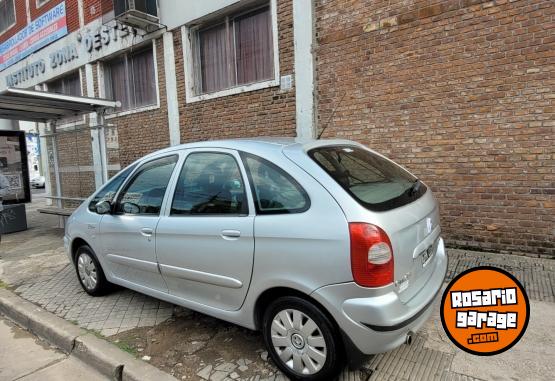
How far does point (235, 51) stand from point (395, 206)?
5.98 m

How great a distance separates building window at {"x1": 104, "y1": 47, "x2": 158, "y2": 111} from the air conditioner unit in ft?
2.55

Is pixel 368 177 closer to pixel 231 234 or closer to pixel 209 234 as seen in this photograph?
pixel 231 234

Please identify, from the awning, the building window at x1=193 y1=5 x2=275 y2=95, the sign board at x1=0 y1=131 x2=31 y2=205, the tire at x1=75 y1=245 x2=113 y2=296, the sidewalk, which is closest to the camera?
the sidewalk

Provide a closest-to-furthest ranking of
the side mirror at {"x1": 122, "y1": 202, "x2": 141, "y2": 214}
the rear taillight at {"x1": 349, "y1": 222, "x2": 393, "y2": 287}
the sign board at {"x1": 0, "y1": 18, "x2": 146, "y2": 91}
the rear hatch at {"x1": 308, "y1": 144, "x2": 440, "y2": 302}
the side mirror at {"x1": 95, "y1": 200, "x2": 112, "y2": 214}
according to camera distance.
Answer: the rear taillight at {"x1": 349, "y1": 222, "x2": 393, "y2": 287} < the rear hatch at {"x1": 308, "y1": 144, "x2": 440, "y2": 302} < the side mirror at {"x1": 122, "y1": 202, "x2": 141, "y2": 214} < the side mirror at {"x1": 95, "y1": 200, "x2": 112, "y2": 214} < the sign board at {"x1": 0, "y1": 18, "x2": 146, "y2": 91}

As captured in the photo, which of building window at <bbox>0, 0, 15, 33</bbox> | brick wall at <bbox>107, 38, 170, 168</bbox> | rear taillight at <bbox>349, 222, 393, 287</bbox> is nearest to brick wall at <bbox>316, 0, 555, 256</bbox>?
rear taillight at <bbox>349, 222, 393, 287</bbox>

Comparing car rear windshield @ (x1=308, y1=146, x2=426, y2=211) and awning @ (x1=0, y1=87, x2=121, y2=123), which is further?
awning @ (x1=0, y1=87, x2=121, y2=123)

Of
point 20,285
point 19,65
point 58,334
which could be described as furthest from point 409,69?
point 19,65

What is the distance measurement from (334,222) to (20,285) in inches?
174

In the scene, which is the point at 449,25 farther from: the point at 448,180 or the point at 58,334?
the point at 58,334

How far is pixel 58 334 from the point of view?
337cm

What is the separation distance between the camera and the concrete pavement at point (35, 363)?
2.91 m

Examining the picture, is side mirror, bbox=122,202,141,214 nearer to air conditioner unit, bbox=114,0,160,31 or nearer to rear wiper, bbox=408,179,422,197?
rear wiper, bbox=408,179,422,197

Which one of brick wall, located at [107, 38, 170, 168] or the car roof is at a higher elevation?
brick wall, located at [107, 38, 170, 168]

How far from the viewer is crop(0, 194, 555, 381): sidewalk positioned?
2.58 metres
